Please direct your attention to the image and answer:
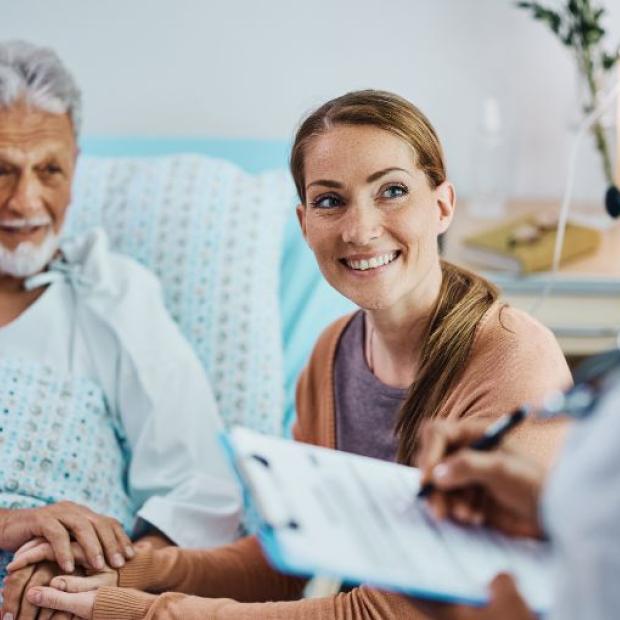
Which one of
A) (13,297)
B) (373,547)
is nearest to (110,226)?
(13,297)

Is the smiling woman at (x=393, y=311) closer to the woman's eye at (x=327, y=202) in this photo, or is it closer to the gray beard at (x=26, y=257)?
the woman's eye at (x=327, y=202)

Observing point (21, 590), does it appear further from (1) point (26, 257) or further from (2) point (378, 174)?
(2) point (378, 174)

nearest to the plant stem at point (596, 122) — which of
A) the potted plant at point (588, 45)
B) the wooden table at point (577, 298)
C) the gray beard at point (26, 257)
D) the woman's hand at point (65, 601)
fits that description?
the potted plant at point (588, 45)

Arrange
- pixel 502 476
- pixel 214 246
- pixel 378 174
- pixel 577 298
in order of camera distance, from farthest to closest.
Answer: pixel 577 298, pixel 214 246, pixel 378 174, pixel 502 476

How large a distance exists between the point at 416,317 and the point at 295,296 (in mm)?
762

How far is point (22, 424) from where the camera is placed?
1.57 metres

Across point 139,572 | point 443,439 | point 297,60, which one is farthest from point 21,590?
point 297,60

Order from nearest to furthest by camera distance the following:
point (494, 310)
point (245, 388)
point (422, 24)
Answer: point (494, 310) → point (245, 388) → point (422, 24)

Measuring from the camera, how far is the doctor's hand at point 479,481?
681 millimetres

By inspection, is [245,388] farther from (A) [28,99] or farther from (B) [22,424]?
(A) [28,99]

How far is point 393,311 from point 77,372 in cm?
62

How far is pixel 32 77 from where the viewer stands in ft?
5.49

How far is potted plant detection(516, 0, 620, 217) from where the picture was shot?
220 cm

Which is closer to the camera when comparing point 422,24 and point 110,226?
point 110,226
